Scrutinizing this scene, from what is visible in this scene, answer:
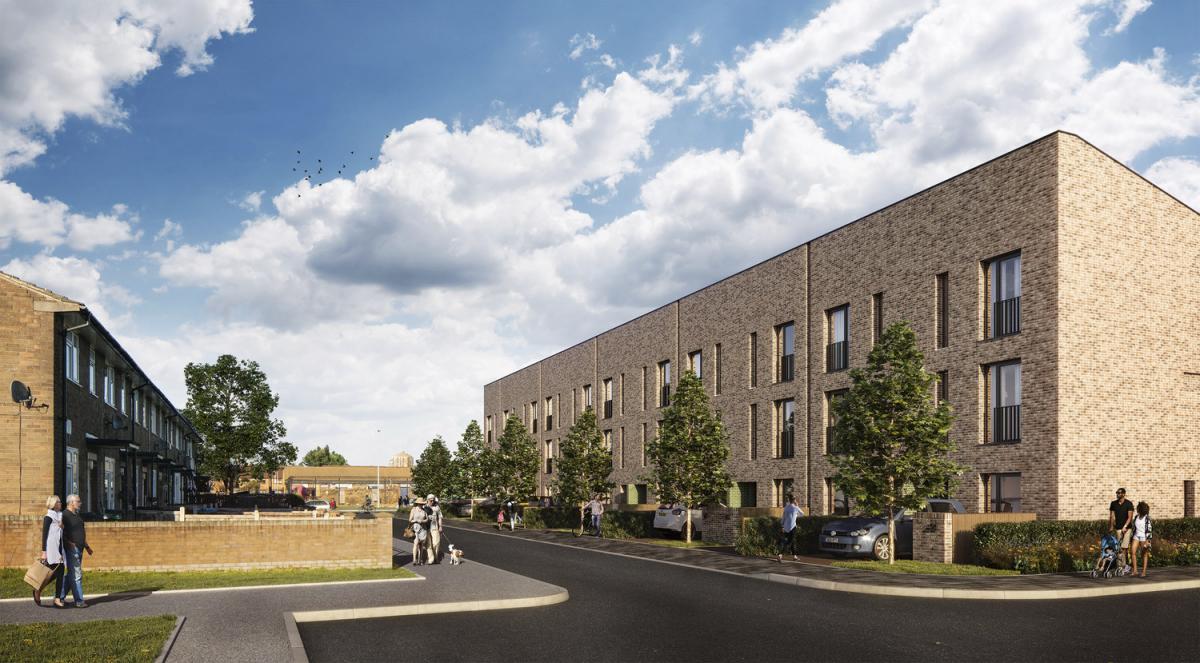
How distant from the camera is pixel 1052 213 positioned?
86.5 ft

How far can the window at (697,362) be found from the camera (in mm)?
45500

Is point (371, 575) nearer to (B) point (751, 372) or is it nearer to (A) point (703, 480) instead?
(A) point (703, 480)

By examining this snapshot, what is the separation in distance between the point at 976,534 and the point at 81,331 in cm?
2476

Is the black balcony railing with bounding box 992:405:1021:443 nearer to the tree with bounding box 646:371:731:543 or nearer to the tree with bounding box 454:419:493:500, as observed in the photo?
the tree with bounding box 646:371:731:543

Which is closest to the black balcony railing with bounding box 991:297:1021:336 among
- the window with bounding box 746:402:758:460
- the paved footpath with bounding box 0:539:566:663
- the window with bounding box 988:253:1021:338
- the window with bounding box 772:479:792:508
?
the window with bounding box 988:253:1021:338

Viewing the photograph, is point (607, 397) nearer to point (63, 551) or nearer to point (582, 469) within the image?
point (582, 469)

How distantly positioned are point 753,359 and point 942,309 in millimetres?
11423

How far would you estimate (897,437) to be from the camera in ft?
77.6

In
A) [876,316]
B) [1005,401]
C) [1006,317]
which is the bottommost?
[1005,401]

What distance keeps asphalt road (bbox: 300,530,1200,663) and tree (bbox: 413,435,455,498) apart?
66.0 metres

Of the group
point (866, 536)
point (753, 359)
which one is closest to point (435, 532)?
point (866, 536)

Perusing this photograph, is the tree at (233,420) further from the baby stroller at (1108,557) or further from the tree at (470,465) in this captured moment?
the baby stroller at (1108,557)

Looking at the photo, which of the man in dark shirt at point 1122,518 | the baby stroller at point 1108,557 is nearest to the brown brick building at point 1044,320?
the man in dark shirt at point 1122,518

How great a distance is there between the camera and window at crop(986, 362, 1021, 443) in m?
27.4
